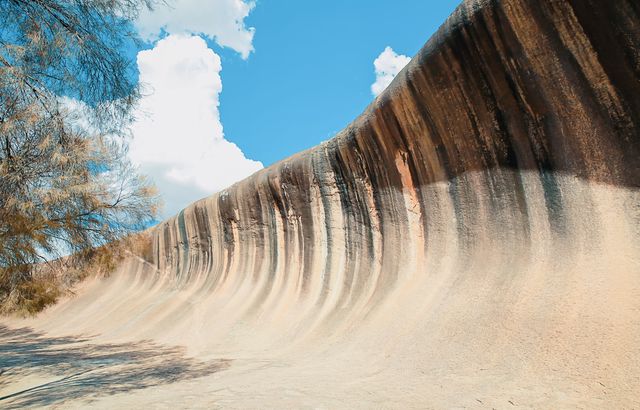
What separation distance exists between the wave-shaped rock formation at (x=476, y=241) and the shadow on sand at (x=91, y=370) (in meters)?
0.31

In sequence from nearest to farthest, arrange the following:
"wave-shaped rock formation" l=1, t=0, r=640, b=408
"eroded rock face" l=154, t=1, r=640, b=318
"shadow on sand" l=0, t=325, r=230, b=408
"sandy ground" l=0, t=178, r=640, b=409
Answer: "sandy ground" l=0, t=178, r=640, b=409 → "wave-shaped rock formation" l=1, t=0, r=640, b=408 → "eroded rock face" l=154, t=1, r=640, b=318 → "shadow on sand" l=0, t=325, r=230, b=408

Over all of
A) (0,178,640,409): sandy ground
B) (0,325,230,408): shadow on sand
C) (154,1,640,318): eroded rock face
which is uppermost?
(154,1,640,318): eroded rock face

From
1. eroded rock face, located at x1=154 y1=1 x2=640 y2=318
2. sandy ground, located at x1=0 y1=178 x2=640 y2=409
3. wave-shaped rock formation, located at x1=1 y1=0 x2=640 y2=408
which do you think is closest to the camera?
sandy ground, located at x1=0 y1=178 x2=640 y2=409

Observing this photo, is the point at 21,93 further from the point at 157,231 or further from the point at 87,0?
the point at 157,231

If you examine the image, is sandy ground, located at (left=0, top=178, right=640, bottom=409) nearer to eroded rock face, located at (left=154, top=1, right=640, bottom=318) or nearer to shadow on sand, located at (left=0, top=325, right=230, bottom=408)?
shadow on sand, located at (left=0, top=325, right=230, bottom=408)

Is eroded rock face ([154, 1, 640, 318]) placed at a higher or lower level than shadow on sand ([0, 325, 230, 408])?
higher

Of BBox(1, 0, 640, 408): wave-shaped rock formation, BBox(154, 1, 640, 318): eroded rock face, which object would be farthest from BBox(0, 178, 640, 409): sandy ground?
BBox(154, 1, 640, 318): eroded rock face

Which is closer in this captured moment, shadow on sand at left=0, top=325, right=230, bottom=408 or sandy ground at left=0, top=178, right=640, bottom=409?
sandy ground at left=0, top=178, right=640, bottom=409

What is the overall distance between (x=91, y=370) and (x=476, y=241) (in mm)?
5658

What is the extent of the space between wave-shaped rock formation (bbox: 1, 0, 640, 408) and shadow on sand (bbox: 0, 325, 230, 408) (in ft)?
1.02

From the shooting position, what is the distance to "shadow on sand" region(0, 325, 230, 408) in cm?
503

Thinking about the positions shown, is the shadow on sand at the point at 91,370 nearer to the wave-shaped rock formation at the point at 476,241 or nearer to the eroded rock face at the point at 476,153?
the wave-shaped rock formation at the point at 476,241

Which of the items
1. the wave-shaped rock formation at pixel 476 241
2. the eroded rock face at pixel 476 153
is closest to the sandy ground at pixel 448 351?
the wave-shaped rock formation at pixel 476 241

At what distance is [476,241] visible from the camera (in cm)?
583
